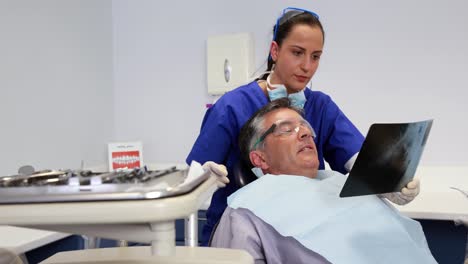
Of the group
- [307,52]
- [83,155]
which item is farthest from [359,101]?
[83,155]

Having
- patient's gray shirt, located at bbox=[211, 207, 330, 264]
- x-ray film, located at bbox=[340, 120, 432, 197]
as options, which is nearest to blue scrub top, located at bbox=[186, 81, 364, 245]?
patient's gray shirt, located at bbox=[211, 207, 330, 264]

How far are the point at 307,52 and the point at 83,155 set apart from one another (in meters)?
1.63

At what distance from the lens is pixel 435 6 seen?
2.26 m

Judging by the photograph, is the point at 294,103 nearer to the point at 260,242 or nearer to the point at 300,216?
the point at 300,216

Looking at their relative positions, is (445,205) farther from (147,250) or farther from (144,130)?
(144,130)

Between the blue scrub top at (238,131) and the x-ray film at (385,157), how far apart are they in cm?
51

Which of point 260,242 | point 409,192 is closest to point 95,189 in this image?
point 260,242

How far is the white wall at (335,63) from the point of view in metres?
2.27

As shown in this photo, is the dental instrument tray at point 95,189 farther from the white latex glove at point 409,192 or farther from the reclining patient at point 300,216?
Result: the white latex glove at point 409,192

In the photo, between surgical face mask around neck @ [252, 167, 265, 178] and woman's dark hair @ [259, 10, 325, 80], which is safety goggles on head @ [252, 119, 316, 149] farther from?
woman's dark hair @ [259, 10, 325, 80]

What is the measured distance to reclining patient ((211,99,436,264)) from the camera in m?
1.19

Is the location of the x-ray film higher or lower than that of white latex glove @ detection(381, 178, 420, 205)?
higher

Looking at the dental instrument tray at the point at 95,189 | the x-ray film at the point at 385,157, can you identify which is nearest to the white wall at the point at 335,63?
the x-ray film at the point at 385,157

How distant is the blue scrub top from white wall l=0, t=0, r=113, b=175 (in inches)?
39.2
